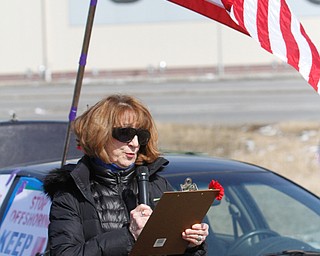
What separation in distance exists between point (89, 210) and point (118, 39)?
135 ft

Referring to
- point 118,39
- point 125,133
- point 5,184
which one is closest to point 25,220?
point 5,184

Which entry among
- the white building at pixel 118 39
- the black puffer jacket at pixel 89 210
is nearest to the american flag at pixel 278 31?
the black puffer jacket at pixel 89 210

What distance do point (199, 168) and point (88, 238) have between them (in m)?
1.52

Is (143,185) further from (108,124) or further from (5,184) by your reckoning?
(5,184)

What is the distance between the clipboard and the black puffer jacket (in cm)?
7

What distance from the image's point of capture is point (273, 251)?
4.40m

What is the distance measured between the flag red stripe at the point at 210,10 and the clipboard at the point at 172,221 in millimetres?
1211

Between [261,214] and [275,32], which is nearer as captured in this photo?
[275,32]

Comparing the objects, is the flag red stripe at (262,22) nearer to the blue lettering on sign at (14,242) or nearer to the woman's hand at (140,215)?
the woman's hand at (140,215)

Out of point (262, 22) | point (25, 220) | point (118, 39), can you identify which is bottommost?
point (118, 39)

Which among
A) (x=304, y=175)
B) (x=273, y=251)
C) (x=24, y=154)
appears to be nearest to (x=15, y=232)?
(x=273, y=251)

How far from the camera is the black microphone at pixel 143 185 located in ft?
10.6

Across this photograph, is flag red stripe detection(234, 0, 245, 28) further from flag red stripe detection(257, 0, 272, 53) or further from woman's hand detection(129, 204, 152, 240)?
woman's hand detection(129, 204, 152, 240)

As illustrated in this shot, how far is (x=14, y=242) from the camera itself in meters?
4.55
